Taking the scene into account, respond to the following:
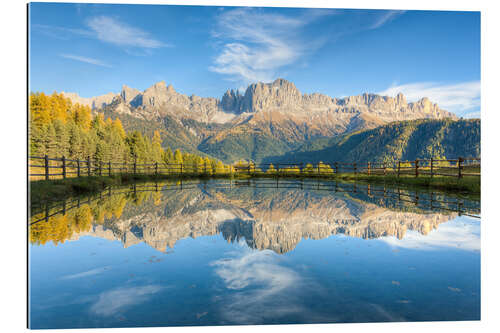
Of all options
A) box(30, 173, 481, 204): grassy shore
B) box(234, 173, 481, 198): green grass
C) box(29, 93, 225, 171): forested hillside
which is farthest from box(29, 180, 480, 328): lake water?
box(29, 93, 225, 171): forested hillside

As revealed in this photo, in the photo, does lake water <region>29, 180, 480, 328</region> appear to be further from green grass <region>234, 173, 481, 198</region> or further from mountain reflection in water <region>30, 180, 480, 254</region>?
green grass <region>234, 173, 481, 198</region>

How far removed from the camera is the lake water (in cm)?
331

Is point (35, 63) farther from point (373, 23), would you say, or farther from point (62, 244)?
point (373, 23)

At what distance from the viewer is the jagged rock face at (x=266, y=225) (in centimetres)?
645

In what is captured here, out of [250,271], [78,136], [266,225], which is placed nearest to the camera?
[250,271]

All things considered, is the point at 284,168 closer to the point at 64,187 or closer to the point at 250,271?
the point at 64,187

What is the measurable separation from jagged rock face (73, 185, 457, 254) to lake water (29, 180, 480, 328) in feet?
0.15

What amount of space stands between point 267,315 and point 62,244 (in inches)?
185

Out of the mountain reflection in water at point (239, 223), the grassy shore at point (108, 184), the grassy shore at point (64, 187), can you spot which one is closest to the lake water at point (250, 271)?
the mountain reflection in water at point (239, 223)

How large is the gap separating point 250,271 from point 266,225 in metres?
3.25

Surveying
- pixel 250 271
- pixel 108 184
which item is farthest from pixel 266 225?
pixel 108 184

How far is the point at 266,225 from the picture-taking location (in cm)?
768

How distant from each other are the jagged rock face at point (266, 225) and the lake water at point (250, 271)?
5 cm

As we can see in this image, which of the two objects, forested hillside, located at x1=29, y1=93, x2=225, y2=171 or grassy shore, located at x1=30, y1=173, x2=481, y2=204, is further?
forested hillside, located at x1=29, y1=93, x2=225, y2=171
